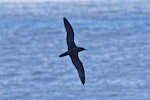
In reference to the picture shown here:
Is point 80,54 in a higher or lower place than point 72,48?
higher

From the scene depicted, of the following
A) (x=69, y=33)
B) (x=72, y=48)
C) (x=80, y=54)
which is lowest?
(x=72, y=48)

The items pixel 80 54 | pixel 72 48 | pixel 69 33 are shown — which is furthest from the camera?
pixel 80 54

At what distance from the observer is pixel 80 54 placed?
1476 inches

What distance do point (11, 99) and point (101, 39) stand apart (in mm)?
17186

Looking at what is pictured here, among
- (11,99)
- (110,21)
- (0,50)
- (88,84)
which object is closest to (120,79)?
(88,84)

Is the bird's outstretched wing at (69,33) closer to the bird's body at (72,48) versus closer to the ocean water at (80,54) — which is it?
the bird's body at (72,48)

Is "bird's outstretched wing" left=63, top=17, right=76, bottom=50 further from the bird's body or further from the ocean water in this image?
the ocean water

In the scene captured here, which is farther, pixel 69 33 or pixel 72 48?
pixel 69 33

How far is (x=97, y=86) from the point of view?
92.8 feet

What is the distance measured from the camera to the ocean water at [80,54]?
89.9 ft

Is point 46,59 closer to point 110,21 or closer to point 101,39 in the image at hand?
point 101,39

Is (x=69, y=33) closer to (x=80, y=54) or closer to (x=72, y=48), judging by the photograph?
(x=72, y=48)

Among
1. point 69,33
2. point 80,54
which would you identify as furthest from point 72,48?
point 80,54

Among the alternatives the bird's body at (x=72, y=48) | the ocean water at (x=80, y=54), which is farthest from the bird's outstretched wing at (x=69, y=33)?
the ocean water at (x=80, y=54)
